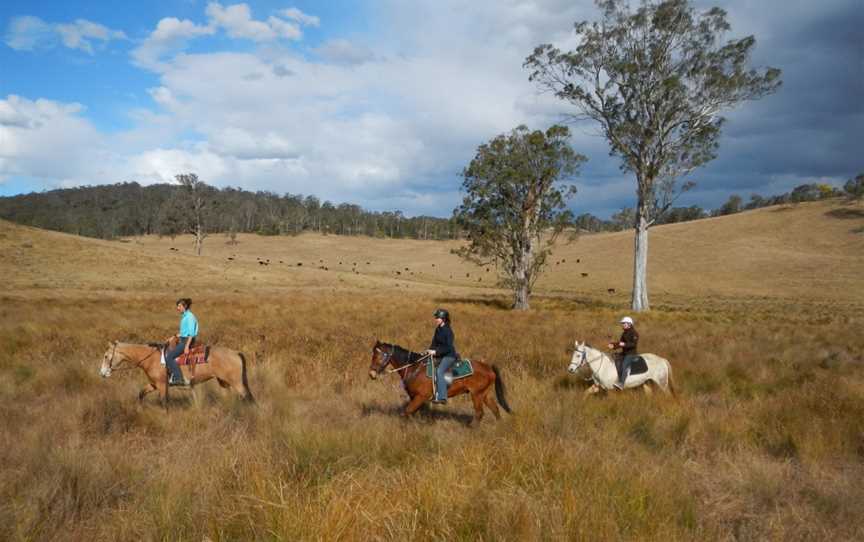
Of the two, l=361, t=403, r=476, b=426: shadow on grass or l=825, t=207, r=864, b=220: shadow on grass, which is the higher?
l=825, t=207, r=864, b=220: shadow on grass

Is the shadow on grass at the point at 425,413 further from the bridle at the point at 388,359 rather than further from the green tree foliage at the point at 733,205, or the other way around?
the green tree foliage at the point at 733,205

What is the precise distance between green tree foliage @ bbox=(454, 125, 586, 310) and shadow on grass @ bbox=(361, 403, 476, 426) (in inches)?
951

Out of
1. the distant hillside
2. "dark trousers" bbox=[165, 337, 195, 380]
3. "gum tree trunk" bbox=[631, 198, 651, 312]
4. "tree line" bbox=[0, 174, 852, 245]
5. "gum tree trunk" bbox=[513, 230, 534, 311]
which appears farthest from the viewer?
"tree line" bbox=[0, 174, 852, 245]

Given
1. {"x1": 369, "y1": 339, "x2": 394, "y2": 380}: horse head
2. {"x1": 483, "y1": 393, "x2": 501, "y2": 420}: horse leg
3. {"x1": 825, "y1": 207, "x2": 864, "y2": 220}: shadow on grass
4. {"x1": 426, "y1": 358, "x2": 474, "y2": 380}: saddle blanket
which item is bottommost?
{"x1": 483, "y1": 393, "x2": 501, "y2": 420}: horse leg

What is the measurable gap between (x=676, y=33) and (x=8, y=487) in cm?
3696

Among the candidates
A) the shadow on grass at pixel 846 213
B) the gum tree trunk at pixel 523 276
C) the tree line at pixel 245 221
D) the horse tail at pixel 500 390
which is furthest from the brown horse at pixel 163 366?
the tree line at pixel 245 221

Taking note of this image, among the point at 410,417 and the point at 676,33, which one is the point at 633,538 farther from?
the point at 676,33

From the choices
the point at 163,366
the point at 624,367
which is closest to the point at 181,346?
the point at 163,366

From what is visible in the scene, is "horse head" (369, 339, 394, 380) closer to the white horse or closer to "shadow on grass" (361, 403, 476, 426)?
"shadow on grass" (361, 403, 476, 426)

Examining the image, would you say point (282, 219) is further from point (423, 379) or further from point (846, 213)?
point (423, 379)

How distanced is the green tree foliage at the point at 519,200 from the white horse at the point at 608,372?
22.7 meters

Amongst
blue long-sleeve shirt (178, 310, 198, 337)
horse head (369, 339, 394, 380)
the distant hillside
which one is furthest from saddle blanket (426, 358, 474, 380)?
the distant hillside

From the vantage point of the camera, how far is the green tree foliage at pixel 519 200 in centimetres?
3269

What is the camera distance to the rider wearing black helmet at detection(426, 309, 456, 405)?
845cm
